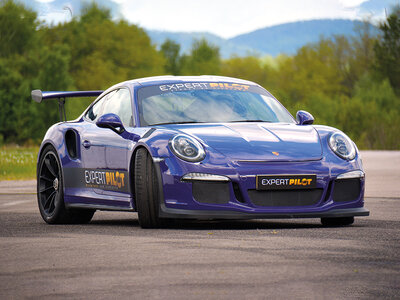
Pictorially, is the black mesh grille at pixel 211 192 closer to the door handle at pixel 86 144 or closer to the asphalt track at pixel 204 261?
the asphalt track at pixel 204 261

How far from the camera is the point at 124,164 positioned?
9312mm

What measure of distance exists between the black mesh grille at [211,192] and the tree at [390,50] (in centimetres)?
7097

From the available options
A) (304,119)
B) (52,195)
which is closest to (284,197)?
(304,119)

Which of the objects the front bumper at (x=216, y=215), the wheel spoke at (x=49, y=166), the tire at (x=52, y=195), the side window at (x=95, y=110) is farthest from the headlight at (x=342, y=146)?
the wheel spoke at (x=49, y=166)

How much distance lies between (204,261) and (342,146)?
117 inches

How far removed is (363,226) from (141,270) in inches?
A: 144

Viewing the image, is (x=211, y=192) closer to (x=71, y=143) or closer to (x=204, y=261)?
(x=204, y=261)

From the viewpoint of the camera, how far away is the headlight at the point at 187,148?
8.57 m

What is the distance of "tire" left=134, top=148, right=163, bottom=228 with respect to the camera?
342 inches

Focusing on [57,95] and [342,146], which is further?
[57,95]

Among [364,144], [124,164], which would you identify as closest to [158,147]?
[124,164]

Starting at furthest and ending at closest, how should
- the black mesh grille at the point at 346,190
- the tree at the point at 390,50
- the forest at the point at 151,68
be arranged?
1. the tree at the point at 390,50
2. the forest at the point at 151,68
3. the black mesh grille at the point at 346,190

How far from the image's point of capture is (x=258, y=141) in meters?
8.80

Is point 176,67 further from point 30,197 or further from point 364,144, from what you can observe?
point 30,197
